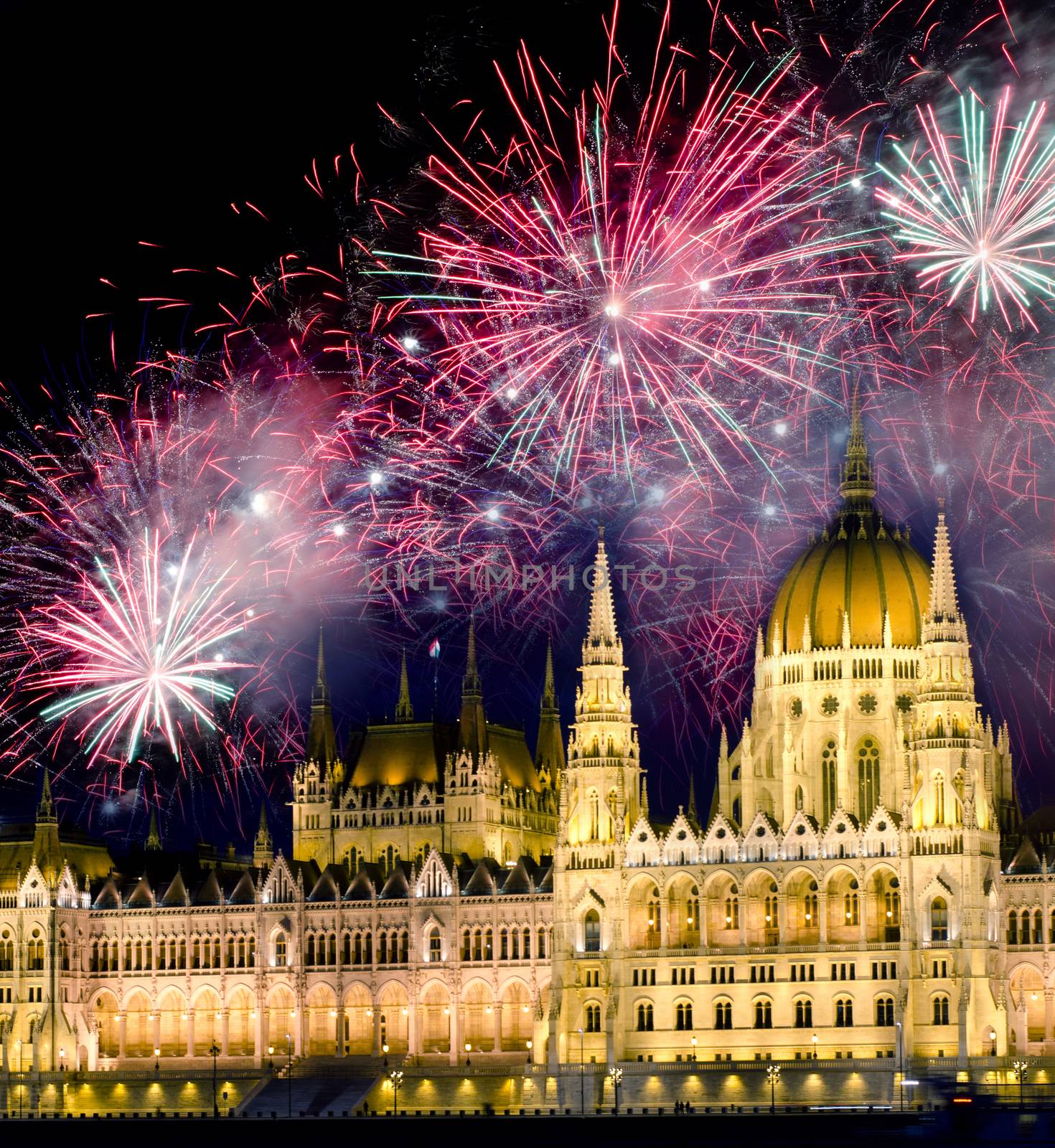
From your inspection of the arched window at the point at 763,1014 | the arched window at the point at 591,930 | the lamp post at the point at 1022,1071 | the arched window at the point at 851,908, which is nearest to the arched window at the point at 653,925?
the arched window at the point at 591,930

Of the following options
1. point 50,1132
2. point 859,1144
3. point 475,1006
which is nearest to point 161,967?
point 475,1006

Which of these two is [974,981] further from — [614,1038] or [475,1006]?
[475,1006]

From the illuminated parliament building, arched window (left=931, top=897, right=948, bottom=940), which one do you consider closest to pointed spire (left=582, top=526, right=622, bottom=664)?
the illuminated parliament building

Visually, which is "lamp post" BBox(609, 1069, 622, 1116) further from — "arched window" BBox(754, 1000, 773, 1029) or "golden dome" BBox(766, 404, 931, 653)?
Result: "golden dome" BBox(766, 404, 931, 653)

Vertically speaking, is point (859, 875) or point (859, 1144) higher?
point (859, 875)

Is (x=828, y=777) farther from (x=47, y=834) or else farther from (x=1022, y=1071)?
(x=47, y=834)

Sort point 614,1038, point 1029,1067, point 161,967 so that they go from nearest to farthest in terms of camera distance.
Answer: point 1029,1067, point 614,1038, point 161,967

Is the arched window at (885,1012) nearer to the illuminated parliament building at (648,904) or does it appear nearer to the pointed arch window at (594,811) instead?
the illuminated parliament building at (648,904)
